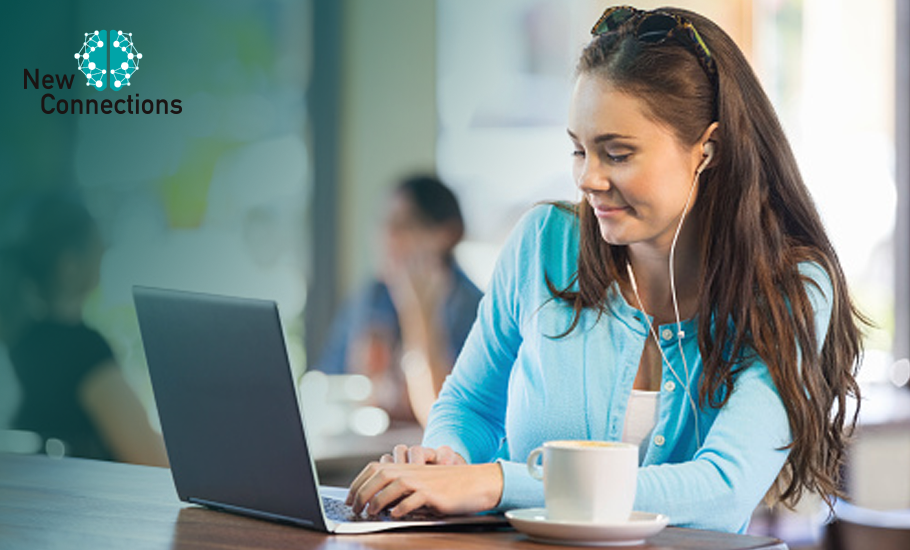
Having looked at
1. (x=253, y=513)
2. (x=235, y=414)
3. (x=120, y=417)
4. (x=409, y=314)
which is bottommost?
(x=120, y=417)

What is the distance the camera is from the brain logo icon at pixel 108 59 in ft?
13.4

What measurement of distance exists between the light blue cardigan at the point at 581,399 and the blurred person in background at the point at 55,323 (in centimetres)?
219

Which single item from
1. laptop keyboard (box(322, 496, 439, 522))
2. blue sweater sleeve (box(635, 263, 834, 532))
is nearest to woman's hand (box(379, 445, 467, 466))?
laptop keyboard (box(322, 496, 439, 522))

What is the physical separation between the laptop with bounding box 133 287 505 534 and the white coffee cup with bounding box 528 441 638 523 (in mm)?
119

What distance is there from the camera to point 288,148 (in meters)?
3.96

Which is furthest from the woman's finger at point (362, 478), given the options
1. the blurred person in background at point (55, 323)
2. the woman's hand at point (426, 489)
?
the blurred person in background at point (55, 323)

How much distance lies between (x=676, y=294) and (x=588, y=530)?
1.99ft

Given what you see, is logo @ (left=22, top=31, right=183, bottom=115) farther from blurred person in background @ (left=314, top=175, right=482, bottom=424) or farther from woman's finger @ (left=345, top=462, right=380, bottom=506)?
woman's finger @ (left=345, top=462, right=380, bottom=506)

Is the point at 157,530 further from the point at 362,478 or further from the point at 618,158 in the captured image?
the point at 618,158

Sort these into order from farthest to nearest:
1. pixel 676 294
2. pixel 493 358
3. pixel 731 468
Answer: pixel 493 358 < pixel 676 294 < pixel 731 468

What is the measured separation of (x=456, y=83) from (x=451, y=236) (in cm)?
48

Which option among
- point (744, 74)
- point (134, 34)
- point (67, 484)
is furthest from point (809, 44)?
point (67, 484)

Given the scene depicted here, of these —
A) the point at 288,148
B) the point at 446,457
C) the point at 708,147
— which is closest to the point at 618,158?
the point at 708,147

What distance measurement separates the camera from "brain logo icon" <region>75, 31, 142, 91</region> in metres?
4.07
